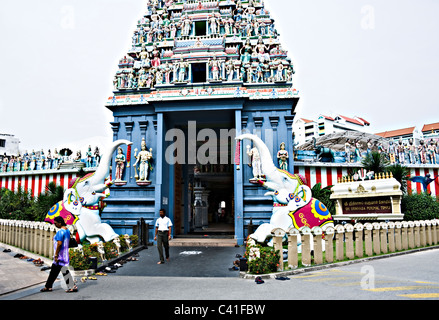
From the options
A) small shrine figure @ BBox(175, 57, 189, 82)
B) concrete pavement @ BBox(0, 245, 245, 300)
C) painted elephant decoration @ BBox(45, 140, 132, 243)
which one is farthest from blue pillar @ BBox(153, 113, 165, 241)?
painted elephant decoration @ BBox(45, 140, 132, 243)

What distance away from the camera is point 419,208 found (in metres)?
13.7

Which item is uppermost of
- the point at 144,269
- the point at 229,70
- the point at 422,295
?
the point at 229,70

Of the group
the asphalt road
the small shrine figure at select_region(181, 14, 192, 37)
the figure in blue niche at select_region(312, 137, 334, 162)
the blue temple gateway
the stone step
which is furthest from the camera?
the figure in blue niche at select_region(312, 137, 334, 162)

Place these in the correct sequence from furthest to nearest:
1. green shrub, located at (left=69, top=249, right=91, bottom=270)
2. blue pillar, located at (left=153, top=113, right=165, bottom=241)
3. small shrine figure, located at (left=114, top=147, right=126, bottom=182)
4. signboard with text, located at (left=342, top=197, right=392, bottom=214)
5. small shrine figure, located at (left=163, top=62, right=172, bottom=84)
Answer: small shrine figure, located at (left=163, top=62, right=172, bottom=84) → small shrine figure, located at (left=114, top=147, right=126, bottom=182) → blue pillar, located at (left=153, top=113, right=165, bottom=241) → signboard with text, located at (left=342, top=197, right=392, bottom=214) → green shrub, located at (left=69, top=249, right=91, bottom=270)

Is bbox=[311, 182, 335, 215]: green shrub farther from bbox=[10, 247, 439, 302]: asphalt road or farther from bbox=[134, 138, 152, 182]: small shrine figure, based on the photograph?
bbox=[134, 138, 152, 182]: small shrine figure

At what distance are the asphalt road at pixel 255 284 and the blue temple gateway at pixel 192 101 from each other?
16.9ft

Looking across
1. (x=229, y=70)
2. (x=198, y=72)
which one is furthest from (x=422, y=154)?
(x=198, y=72)

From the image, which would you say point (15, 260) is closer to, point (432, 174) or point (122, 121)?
point (122, 121)

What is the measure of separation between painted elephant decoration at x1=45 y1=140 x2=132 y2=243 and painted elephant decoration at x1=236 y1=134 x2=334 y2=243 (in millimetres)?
4706

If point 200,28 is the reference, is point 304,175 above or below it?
→ below

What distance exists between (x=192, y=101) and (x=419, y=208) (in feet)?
34.4

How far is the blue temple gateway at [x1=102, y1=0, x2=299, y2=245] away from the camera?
46.2 feet

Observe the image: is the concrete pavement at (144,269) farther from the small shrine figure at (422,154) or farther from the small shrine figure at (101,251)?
the small shrine figure at (422,154)

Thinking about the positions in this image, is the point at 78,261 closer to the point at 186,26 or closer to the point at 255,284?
the point at 255,284
